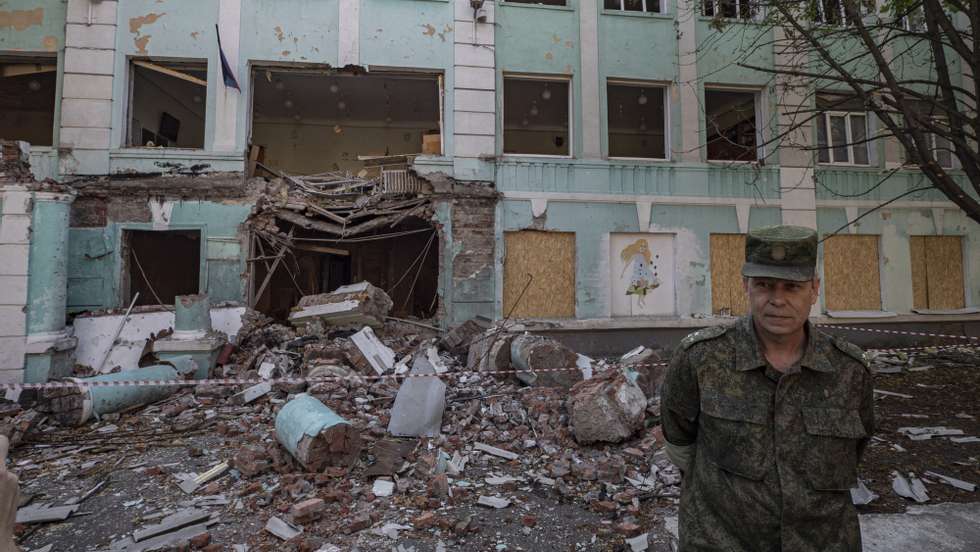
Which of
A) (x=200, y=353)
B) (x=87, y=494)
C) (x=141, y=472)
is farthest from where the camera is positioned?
(x=200, y=353)

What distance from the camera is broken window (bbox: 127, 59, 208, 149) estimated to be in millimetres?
9562

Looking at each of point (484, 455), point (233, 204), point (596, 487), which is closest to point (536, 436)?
point (484, 455)

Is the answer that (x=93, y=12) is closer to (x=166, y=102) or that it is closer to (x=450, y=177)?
(x=166, y=102)

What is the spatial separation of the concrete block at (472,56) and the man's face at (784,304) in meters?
9.48

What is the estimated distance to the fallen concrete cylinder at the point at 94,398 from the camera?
590 cm

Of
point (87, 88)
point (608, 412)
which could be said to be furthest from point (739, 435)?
point (87, 88)

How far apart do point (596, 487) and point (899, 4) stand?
670 centimetres

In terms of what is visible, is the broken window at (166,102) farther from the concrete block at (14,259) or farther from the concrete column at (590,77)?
the concrete column at (590,77)

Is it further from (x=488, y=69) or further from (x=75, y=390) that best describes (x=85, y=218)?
(x=488, y=69)

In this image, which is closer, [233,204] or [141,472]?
[141,472]

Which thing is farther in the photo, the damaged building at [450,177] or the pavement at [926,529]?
the damaged building at [450,177]

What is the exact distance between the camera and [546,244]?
10.1 m

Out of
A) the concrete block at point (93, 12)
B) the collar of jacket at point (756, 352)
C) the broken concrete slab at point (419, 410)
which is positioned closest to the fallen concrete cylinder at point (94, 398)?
the broken concrete slab at point (419, 410)

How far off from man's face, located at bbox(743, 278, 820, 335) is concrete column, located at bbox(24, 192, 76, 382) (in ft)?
30.6
